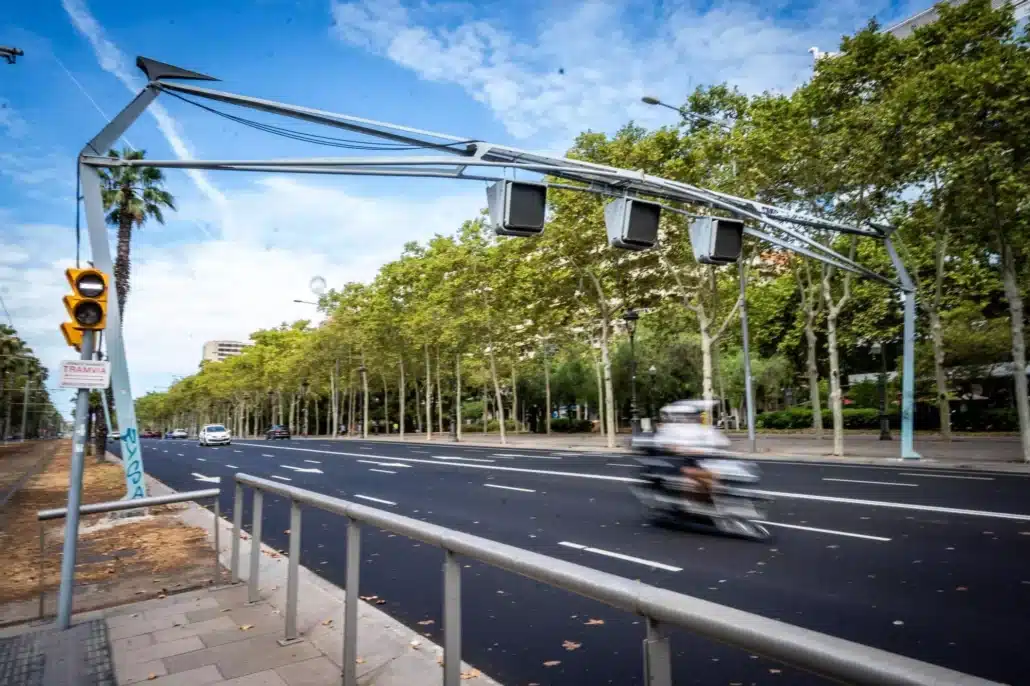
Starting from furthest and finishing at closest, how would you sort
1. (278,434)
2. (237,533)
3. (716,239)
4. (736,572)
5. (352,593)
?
(278,434) → (716,239) → (736,572) → (237,533) → (352,593)

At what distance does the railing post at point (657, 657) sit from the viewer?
176 cm

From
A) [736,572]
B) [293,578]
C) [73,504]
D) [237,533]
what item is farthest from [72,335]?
[736,572]

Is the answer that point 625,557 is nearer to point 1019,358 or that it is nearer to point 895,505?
point 895,505

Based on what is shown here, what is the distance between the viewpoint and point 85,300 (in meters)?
5.81

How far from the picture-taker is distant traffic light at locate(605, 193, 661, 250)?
32.3ft

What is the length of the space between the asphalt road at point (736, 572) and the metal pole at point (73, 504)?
232 cm

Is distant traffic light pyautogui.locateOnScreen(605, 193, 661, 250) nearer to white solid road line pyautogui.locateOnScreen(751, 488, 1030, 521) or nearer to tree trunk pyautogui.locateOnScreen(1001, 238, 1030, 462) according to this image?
white solid road line pyautogui.locateOnScreen(751, 488, 1030, 521)

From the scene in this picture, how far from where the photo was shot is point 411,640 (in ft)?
14.7

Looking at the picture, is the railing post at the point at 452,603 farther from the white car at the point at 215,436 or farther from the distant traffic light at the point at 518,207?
the white car at the point at 215,436

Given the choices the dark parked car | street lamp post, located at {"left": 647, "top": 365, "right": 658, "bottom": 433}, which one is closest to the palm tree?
street lamp post, located at {"left": 647, "top": 365, "right": 658, "bottom": 433}

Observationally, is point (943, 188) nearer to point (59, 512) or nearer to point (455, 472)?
point (455, 472)

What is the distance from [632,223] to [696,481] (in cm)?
393

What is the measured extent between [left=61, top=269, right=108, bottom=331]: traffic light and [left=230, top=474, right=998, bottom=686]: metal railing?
364 centimetres

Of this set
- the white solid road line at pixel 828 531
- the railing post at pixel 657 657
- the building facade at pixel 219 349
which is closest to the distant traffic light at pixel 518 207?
the white solid road line at pixel 828 531
